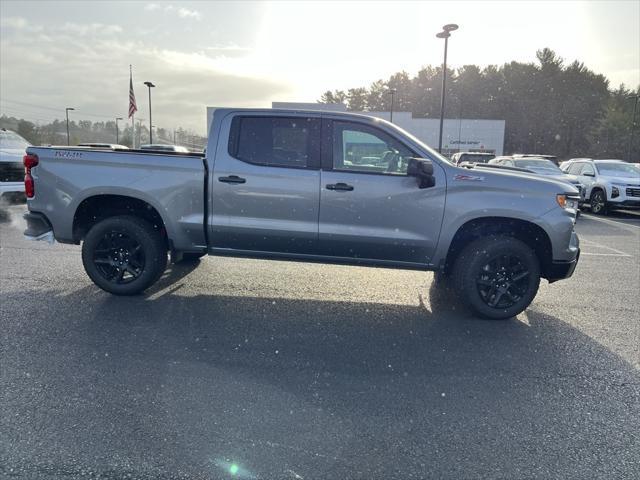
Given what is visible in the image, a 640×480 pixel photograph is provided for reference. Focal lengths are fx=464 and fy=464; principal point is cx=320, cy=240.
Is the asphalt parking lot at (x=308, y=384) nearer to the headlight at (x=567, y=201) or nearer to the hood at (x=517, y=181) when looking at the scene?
the headlight at (x=567, y=201)

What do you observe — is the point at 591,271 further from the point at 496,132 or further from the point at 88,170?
the point at 496,132

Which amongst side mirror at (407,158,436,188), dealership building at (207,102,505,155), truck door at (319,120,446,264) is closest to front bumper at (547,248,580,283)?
truck door at (319,120,446,264)

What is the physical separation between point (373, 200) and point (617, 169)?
1422 centimetres

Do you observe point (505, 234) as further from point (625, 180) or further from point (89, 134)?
point (89, 134)

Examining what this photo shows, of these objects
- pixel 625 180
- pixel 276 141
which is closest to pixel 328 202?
pixel 276 141

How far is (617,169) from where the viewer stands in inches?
603

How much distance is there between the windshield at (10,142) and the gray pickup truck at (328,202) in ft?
23.7

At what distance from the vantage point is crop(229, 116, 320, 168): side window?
4.87 m

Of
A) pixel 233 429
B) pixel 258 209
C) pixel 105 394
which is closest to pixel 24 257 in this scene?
pixel 258 209

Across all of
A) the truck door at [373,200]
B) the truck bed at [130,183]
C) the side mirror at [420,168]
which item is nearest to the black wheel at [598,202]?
the truck door at [373,200]

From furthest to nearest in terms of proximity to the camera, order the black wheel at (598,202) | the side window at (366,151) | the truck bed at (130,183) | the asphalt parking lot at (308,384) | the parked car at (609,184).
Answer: the black wheel at (598,202), the parked car at (609,184), the truck bed at (130,183), the side window at (366,151), the asphalt parking lot at (308,384)

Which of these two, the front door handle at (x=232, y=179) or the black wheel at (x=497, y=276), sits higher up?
the front door handle at (x=232, y=179)

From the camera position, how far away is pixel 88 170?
499 centimetres

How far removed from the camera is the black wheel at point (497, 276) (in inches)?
187
